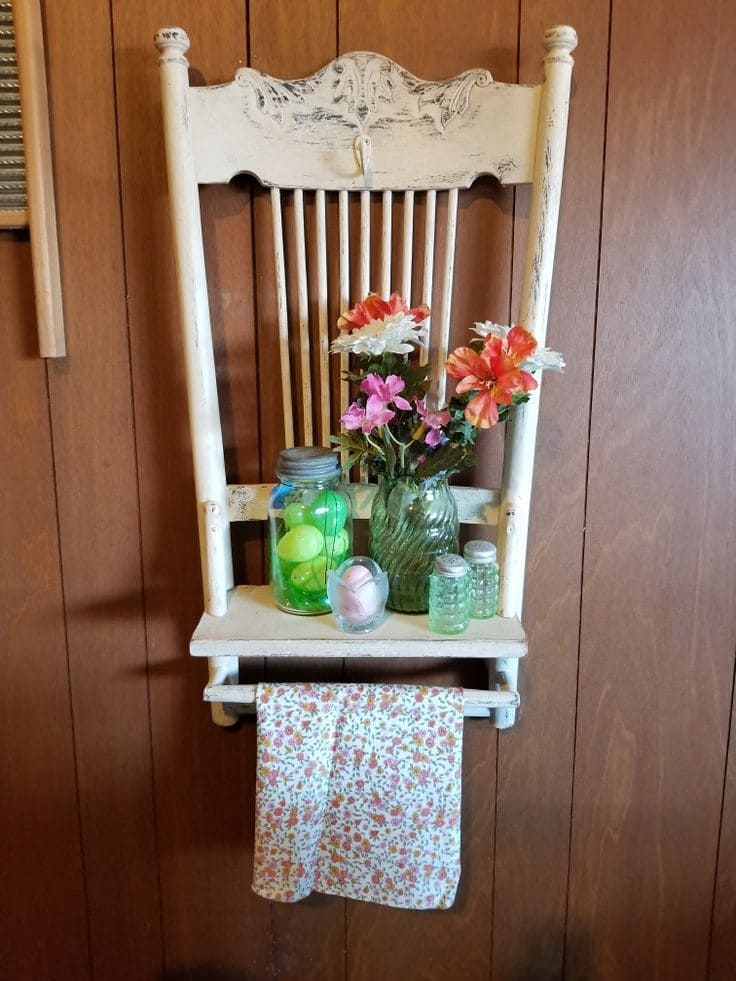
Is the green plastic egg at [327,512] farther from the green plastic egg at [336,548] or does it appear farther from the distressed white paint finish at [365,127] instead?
the distressed white paint finish at [365,127]

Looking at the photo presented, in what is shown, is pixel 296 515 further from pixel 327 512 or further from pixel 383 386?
pixel 383 386

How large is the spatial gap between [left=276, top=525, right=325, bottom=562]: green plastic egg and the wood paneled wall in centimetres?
17

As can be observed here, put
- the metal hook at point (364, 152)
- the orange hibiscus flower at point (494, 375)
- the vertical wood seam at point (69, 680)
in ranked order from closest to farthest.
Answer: the orange hibiscus flower at point (494, 375) < the metal hook at point (364, 152) < the vertical wood seam at point (69, 680)

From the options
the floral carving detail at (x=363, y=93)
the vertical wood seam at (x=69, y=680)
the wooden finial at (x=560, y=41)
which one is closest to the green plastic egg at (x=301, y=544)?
the vertical wood seam at (x=69, y=680)

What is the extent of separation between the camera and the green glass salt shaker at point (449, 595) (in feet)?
2.77

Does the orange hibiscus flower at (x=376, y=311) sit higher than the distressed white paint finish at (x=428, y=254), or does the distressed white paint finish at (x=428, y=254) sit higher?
the distressed white paint finish at (x=428, y=254)

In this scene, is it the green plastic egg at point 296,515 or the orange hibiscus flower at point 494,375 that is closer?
the orange hibiscus flower at point 494,375

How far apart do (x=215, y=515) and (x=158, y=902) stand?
65 centimetres

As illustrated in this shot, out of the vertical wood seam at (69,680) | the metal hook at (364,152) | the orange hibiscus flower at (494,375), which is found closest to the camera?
the orange hibiscus flower at (494,375)

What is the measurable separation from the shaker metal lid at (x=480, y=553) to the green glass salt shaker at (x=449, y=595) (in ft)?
0.08

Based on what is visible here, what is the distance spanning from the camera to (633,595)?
1.03 metres

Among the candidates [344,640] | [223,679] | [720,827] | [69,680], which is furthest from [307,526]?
[720,827]

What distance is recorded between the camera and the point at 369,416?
2.69ft

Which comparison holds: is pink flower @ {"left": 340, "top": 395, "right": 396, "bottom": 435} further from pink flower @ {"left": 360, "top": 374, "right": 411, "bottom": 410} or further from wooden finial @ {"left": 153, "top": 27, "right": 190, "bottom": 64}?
wooden finial @ {"left": 153, "top": 27, "right": 190, "bottom": 64}
